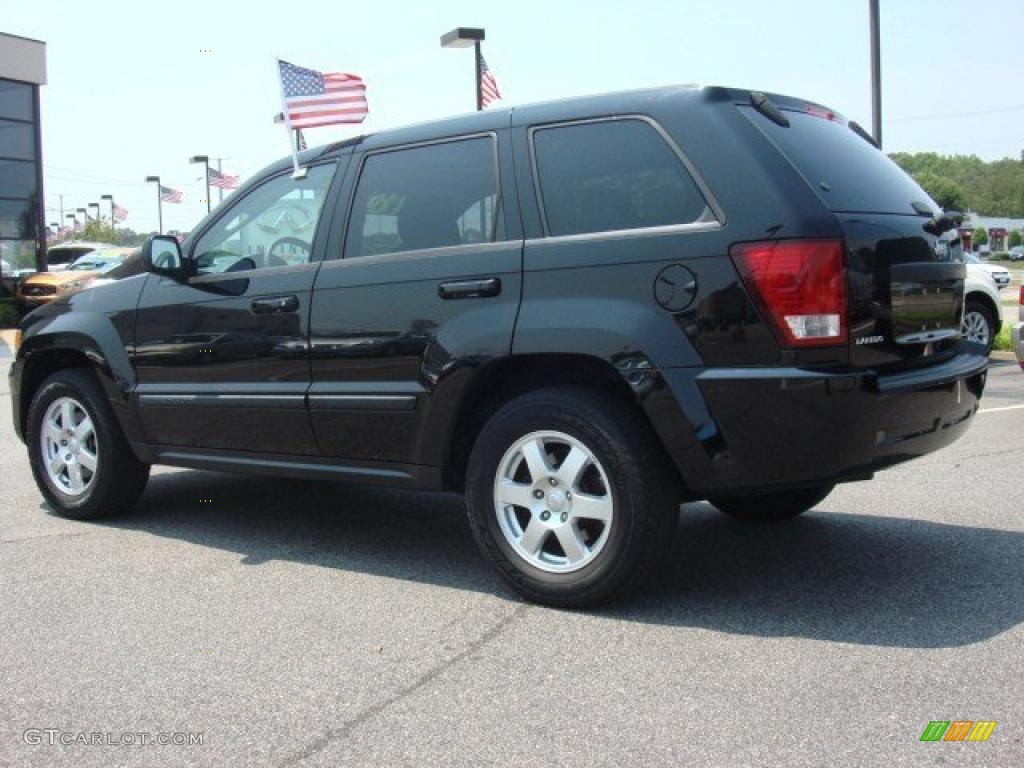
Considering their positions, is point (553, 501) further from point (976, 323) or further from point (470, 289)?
point (976, 323)

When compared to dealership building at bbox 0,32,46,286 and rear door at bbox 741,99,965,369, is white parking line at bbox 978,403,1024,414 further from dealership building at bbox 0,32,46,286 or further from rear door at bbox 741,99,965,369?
dealership building at bbox 0,32,46,286

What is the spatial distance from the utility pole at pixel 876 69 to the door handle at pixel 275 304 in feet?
42.7

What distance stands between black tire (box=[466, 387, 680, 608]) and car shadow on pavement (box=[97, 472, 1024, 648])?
0.64 feet

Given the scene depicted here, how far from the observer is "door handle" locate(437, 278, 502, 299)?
4.09m

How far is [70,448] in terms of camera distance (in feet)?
18.8

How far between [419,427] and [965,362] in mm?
2164

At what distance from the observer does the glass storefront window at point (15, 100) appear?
26.9 m

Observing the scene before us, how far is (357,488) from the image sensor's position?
656cm

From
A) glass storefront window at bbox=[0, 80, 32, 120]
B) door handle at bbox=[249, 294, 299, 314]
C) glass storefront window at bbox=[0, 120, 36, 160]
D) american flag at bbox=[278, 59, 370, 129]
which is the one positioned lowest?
door handle at bbox=[249, 294, 299, 314]

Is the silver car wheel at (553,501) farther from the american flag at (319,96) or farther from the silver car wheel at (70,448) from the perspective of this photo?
the american flag at (319,96)

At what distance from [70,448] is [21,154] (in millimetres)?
24570

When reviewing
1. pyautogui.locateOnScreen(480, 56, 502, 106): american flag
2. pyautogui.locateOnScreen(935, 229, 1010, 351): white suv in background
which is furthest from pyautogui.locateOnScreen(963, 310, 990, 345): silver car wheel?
pyautogui.locateOnScreen(480, 56, 502, 106): american flag

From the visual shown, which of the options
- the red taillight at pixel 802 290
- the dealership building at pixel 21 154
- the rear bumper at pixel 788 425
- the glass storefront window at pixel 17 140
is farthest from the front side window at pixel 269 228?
the glass storefront window at pixel 17 140

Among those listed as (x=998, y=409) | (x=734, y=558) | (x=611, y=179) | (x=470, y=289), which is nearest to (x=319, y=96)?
(x=470, y=289)
